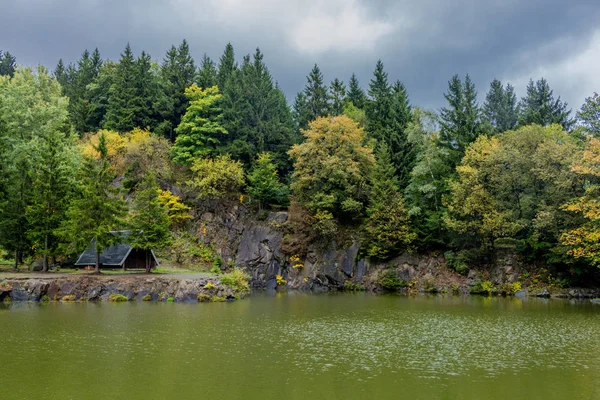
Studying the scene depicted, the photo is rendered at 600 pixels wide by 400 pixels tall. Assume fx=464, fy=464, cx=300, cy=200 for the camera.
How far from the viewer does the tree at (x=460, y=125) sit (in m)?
45.2

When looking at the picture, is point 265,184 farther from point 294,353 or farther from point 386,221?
point 294,353

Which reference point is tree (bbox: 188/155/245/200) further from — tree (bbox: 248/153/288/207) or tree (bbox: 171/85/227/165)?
tree (bbox: 171/85/227/165)

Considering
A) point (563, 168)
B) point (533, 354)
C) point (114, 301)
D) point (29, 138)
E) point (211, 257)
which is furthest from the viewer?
point (211, 257)

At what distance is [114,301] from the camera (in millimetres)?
31328

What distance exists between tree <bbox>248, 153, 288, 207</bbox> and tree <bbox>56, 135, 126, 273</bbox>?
55.5ft

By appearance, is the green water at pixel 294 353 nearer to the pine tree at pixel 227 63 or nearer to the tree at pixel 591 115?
the tree at pixel 591 115

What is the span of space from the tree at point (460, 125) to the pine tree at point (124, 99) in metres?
35.7

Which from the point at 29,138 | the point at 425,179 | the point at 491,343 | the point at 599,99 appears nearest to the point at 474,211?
the point at 425,179

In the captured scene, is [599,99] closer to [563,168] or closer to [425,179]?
[563,168]

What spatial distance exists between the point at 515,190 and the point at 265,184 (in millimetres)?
24238

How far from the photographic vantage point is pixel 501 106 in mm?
59188

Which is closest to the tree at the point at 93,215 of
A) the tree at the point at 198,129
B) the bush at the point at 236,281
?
the bush at the point at 236,281

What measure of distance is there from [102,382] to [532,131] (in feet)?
125

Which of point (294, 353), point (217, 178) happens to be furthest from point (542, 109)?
point (294, 353)
